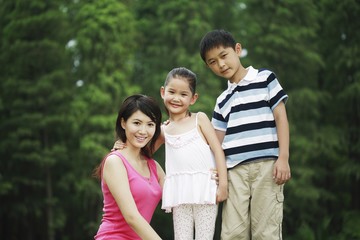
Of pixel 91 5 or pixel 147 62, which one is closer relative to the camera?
pixel 91 5

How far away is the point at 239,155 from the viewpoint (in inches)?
124

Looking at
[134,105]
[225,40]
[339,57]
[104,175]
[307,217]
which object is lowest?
[307,217]

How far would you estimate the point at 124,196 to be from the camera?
2762 mm

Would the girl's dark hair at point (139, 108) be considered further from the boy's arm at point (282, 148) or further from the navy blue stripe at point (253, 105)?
the boy's arm at point (282, 148)

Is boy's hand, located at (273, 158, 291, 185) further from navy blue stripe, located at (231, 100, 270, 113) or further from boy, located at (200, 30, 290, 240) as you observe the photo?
navy blue stripe, located at (231, 100, 270, 113)

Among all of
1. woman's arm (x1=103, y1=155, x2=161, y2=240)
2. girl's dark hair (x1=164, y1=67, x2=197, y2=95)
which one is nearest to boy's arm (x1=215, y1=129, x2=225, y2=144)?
girl's dark hair (x1=164, y1=67, x2=197, y2=95)

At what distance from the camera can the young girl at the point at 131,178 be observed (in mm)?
2762

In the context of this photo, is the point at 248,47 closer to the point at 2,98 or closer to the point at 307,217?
the point at 307,217

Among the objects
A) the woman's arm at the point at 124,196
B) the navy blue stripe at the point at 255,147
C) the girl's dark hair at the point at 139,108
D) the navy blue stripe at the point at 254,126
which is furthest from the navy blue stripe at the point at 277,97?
the woman's arm at the point at 124,196

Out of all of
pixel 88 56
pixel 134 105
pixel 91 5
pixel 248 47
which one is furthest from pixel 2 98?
pixel 134 105

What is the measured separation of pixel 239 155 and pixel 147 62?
385 inches

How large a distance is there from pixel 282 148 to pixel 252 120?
27 cm

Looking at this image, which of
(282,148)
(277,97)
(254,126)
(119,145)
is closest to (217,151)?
(254,126)

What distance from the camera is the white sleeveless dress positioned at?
3.04 m
